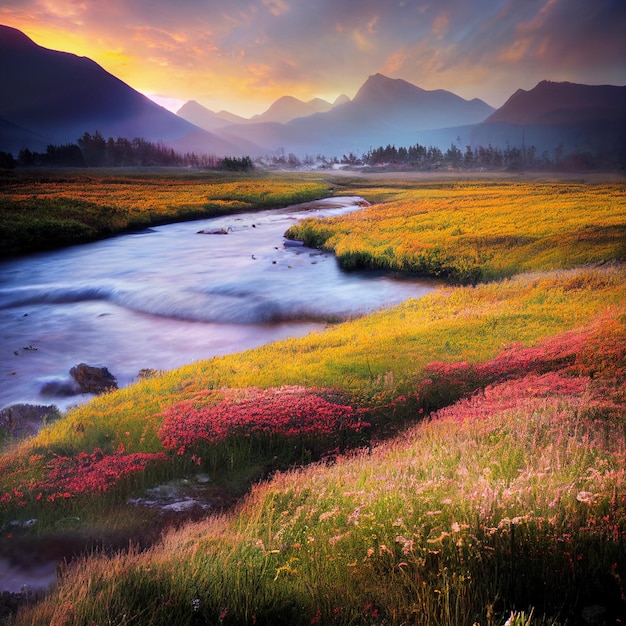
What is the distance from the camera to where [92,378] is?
9.28 metres

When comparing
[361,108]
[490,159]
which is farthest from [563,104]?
[490,159]

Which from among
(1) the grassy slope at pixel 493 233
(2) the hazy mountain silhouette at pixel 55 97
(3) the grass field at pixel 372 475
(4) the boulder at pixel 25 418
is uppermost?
(2) the hazy mountain silhouette at pixel 55 97

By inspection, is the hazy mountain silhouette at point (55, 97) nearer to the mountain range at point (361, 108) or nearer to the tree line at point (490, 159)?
the mountain range at point (361, 108)

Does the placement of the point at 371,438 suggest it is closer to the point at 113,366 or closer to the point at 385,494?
the point at 385,494

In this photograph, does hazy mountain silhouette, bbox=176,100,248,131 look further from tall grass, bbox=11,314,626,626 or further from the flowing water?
tall grass, bbox=11,314,626,626

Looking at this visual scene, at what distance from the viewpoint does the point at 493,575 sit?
142 inches

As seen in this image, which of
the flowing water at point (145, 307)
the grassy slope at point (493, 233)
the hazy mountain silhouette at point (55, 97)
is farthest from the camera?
the grassy slope at point (493, 233)

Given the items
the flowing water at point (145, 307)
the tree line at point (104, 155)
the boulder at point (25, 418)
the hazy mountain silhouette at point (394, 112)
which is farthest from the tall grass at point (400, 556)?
the tree line at point (104, 155)

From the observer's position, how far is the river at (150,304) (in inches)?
407

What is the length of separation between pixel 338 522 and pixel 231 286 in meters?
14.3

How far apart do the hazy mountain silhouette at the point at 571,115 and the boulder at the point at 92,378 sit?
1029 cm

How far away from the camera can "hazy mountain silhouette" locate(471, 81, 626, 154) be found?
1091 centimetres

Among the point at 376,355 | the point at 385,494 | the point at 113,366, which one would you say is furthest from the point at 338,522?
the point at 113,366

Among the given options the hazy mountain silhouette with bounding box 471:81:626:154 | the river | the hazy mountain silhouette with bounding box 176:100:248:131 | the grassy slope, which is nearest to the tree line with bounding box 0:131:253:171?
the river
